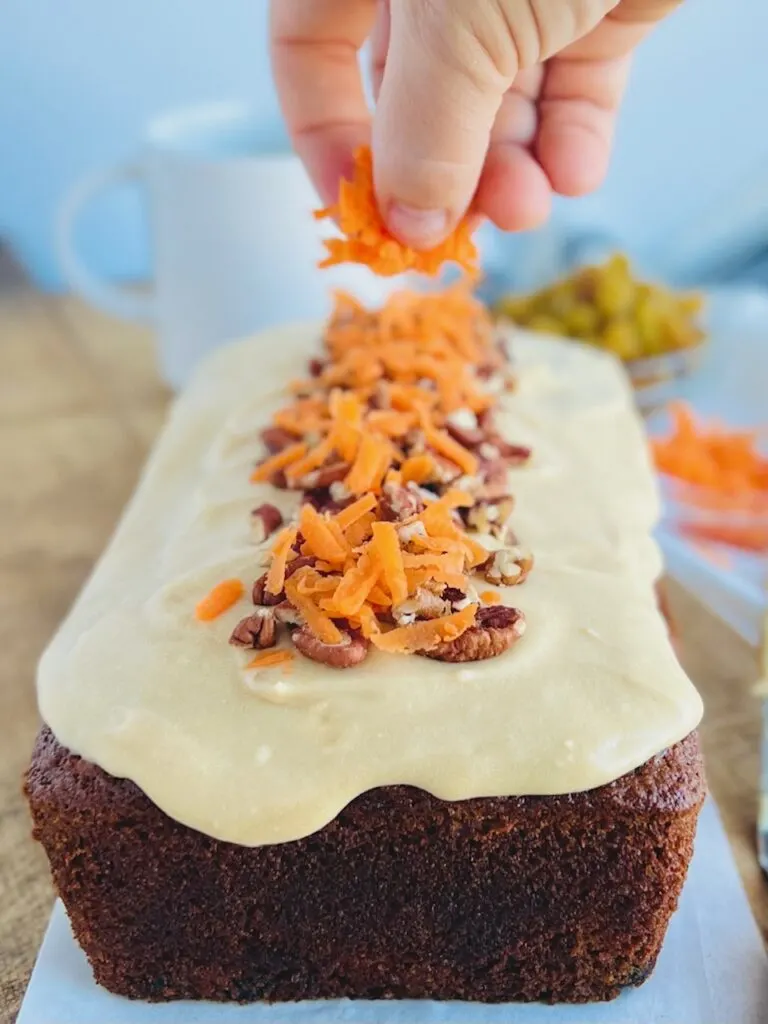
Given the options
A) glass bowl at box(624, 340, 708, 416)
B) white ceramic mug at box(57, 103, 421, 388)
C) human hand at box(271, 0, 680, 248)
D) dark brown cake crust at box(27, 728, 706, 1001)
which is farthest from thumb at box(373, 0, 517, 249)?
glass bowl at box(624, 340, 708, 416)

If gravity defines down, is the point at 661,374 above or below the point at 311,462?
below

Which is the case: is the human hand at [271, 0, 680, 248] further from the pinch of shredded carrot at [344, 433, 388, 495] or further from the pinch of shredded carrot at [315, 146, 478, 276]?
the pinch of shredded carrot at [344, 433, 388, 495]

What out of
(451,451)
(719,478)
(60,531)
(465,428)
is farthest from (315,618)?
(719,478)

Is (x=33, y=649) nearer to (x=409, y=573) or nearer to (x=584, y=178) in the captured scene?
(x=409, y=573)

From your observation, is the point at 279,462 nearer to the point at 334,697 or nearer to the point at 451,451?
the point at 451,451

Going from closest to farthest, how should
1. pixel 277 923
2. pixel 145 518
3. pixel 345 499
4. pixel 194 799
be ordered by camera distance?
pixel 194 799
pixel 277 923
pixel 345 499
pixel 145 518

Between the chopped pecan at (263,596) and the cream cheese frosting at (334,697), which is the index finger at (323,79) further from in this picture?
the chopped pecan at (263,596)

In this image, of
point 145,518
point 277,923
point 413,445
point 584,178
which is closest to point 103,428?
point 145,518
